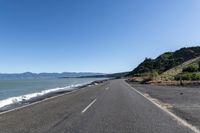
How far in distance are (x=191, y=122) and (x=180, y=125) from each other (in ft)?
2.70

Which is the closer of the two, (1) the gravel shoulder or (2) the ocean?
(1) the gravel shoulder

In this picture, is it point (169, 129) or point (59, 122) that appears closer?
point (169, 129)

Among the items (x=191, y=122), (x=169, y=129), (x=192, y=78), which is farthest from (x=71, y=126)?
(x=192, y=78)

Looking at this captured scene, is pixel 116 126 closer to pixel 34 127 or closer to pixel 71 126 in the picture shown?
pixel 71 126

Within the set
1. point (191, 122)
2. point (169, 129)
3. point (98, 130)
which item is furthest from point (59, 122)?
point (191, 122)

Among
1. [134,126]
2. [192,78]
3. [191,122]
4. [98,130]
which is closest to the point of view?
[98,130]

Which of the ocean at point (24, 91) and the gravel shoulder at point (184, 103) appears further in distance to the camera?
the ocean at point (24, 91)

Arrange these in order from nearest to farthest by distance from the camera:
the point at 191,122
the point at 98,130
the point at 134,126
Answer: the point at 98,130
the point at 134,126
the point at 191,122

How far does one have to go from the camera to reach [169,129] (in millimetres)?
8094

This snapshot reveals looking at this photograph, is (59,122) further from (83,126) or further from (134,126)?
(134,126)

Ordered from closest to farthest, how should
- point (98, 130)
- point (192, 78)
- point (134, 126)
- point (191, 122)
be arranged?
point (98, 130)
point (134, 126)
point (191, 122)
point (192, 78)

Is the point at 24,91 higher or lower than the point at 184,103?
higher

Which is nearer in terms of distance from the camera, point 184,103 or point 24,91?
point 184,103

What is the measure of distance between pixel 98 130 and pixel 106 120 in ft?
6.27
